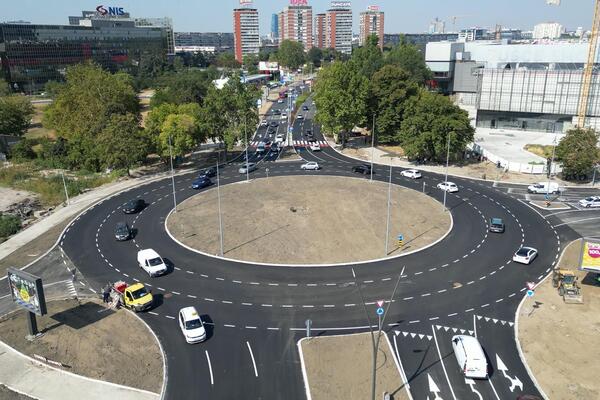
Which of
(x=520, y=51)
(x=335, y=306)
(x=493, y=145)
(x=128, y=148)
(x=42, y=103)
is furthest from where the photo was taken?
(x=42, y=103)

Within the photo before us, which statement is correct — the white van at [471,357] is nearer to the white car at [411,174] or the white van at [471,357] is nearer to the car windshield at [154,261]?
the car windshield at [154,261]

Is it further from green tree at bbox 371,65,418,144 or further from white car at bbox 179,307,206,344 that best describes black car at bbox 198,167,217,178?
white car at bbox 179,307,206,344

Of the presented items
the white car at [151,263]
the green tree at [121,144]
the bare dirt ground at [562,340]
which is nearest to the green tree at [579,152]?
the bare dirt ground at [562,340]

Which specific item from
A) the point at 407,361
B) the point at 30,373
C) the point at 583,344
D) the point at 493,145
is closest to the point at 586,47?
the point at 493,145

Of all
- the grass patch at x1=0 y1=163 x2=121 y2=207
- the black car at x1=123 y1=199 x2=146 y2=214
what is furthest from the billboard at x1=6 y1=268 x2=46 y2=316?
the grass patch at x1=0 y1=163 x2=121 y2=207

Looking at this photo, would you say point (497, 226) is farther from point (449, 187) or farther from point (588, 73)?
point (588, 73)

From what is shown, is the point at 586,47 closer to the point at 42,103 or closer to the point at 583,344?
the point at 583,344
